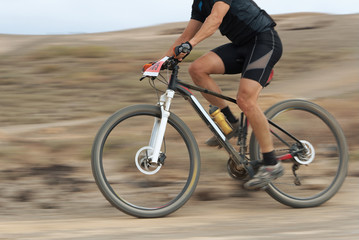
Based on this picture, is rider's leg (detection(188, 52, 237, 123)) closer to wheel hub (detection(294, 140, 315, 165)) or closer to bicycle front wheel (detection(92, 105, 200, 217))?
bicycle front wheel (detection(92, 105, 200, 217))

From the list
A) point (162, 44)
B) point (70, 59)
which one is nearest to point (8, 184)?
point (70, 59)

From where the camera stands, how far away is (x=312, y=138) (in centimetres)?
496

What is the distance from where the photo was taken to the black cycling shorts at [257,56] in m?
4.40

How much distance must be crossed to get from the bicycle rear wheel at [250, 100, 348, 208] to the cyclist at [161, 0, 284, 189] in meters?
0.23

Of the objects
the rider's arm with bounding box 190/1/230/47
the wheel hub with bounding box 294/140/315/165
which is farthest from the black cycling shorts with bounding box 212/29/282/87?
the wheel hub with bounding box 294/140/315/165

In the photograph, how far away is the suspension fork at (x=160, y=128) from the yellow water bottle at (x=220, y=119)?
1.48 ft

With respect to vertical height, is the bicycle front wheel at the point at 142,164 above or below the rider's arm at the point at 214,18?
below

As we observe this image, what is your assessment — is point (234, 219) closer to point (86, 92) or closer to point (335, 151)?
point (335, 151)

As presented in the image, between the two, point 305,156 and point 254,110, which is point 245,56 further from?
point 305,156

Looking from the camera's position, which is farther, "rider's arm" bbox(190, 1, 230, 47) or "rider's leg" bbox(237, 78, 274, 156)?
"rider's leg" bbox(237, 78, 274, 156)

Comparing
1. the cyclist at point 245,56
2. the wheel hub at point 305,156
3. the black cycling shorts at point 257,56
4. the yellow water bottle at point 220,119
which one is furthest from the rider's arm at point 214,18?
the wheel hub at point 305,156

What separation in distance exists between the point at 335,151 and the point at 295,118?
0.51 m

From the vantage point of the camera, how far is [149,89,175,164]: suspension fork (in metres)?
4.32

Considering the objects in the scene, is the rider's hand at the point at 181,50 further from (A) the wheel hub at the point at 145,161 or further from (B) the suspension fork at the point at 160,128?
(A) the wheel hub at the point at 145,161
